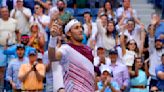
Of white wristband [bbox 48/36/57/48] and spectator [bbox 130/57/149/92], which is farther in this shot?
spectator [bbox 130/57/149/92]

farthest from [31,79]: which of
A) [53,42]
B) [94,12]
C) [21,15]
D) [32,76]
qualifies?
[94,12]

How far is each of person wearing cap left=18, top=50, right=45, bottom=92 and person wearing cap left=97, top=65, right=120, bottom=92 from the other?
3.38 feet

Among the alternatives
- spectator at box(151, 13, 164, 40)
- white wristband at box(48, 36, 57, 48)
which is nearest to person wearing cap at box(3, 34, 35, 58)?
spectator at box(151, 13, 164, 40)

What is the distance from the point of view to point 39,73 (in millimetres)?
10125

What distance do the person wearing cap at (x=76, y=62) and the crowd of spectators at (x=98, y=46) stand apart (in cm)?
241

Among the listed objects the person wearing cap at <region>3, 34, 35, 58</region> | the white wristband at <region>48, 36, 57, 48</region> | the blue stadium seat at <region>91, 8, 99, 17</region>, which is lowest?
the person wearing cap at <region>3, 34, 35, 58</region>

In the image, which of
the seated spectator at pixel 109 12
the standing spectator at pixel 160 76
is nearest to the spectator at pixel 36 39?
the seated spectator at pixel 109 12

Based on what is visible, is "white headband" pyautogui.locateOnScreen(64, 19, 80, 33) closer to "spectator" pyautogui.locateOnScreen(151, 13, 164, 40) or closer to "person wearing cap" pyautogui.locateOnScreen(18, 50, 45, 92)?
"person wearing cap" pyautogui.locateOnScreen(18, 50, 45, 92)

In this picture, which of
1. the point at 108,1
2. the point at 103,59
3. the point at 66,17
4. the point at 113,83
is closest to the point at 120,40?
the point at 103,59

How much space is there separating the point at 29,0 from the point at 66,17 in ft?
25.9

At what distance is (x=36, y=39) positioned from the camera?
12133 millimetres

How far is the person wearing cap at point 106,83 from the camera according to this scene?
10.1m

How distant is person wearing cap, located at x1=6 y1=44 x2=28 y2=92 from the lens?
1052cm

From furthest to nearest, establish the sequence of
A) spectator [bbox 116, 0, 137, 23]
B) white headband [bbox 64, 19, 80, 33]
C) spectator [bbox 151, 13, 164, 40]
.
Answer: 1. spectator [bbox 116, 0, 137, 23]
2. spectator [bbox 151, 13, 164, 40]
3. white headband [bbox 64, 19, 80, 33]
